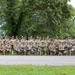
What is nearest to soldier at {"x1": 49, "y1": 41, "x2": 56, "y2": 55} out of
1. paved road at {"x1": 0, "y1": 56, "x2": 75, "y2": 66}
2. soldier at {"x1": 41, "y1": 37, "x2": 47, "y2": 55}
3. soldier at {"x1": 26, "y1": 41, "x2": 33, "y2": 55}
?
soldier at {"x1": 41, "y1": 37, "x2": 47, "y2": 55}

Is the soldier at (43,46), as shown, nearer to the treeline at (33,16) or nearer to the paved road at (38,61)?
the paved road at (38,61)

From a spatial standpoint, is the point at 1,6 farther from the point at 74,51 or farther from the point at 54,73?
the point at 54,73

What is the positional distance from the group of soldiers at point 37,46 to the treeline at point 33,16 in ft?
44.6

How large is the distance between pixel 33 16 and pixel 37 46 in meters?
16.0

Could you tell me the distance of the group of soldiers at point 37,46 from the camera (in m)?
24.5

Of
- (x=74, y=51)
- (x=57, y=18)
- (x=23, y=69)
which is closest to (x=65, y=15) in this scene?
(x=57, y=18)

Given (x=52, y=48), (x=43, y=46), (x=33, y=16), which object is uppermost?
(x=33, y=16)

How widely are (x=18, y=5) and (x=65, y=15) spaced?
252 inches

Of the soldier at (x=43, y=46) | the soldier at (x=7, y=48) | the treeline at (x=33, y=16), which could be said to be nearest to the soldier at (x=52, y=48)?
the soldier at (x=43, y=46)

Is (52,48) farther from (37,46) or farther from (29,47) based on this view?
(29,47)

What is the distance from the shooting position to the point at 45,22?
130 ft

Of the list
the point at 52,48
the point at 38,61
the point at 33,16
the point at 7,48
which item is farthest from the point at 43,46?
the point at 33,16

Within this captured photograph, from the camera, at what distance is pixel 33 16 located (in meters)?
40.5

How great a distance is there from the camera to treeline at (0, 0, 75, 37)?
38500 millimetres
